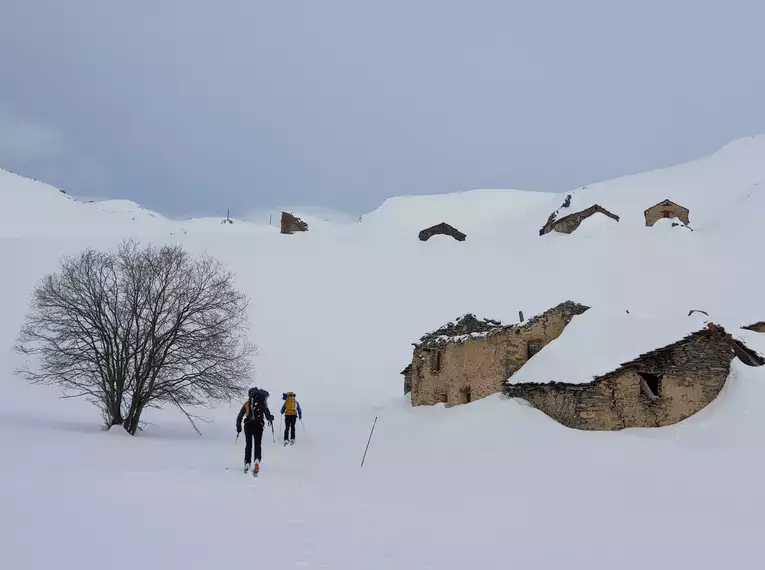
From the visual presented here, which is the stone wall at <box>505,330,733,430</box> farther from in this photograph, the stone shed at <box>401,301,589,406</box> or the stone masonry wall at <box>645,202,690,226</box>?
the stone masonry wall at <box>645,202,690,226</box>

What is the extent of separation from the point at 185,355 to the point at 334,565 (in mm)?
13480

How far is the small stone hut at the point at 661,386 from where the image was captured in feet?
45.5

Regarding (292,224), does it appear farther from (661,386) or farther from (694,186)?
(661,386)

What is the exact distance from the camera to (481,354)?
19250 mm

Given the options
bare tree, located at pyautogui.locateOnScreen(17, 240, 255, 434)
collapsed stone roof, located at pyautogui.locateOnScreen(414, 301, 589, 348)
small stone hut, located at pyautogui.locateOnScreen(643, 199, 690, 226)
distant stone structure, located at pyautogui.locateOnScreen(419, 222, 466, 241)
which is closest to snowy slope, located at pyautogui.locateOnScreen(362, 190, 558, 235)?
distant stone structure, located at pyautogui.locateOnScreen(419, 222, 466, 241)

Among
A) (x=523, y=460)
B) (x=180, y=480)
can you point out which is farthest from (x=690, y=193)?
(x=180, y=480)

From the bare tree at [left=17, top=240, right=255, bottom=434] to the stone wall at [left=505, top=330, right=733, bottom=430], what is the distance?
33.4 feet

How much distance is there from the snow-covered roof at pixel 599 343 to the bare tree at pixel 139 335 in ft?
29.7

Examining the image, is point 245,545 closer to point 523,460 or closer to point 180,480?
point 180,480

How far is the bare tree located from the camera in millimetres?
17375

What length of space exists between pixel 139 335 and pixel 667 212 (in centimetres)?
4693

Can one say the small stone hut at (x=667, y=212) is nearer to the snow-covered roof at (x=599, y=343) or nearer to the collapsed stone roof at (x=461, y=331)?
→ the collapsed stone roof at (x=461, y=331)

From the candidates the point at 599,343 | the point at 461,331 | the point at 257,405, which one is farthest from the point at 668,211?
the point at 257,405

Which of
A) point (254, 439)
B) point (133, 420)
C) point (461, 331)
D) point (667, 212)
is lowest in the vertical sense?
point (133, 420)
